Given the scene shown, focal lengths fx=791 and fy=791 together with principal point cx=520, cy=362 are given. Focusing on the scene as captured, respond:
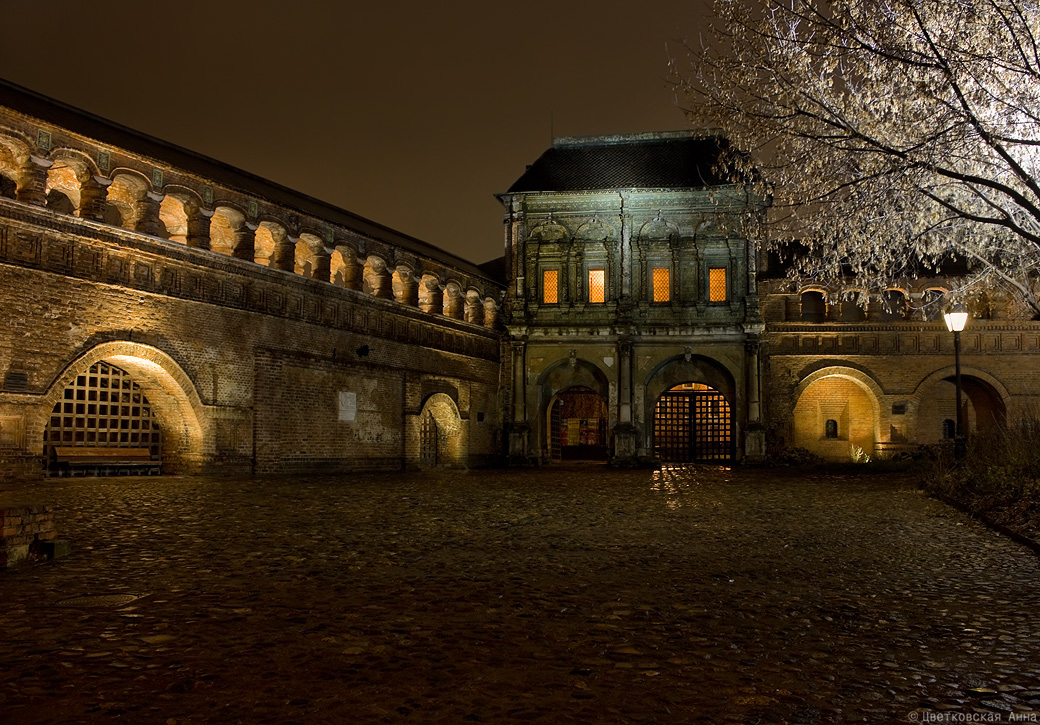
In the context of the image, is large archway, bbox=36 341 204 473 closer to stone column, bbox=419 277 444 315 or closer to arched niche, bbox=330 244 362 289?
arched niche, bbox=330 244 362 289

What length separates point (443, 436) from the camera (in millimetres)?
25625

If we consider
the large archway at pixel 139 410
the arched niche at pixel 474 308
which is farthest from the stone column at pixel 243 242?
the arched niche at pixel 474 308

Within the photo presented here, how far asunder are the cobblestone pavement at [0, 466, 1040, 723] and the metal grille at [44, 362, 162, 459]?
291 inches

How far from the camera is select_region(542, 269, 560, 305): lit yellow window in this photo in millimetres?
28938

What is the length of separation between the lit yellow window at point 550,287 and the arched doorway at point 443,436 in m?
6.14

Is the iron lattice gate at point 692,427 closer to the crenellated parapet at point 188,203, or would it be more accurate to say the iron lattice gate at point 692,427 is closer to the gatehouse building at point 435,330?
the gatehouse building at point 435,330

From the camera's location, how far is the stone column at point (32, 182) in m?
13.1

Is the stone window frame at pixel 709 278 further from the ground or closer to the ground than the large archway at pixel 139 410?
further from the ground

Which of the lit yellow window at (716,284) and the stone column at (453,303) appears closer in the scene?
the stone column at (453,303)

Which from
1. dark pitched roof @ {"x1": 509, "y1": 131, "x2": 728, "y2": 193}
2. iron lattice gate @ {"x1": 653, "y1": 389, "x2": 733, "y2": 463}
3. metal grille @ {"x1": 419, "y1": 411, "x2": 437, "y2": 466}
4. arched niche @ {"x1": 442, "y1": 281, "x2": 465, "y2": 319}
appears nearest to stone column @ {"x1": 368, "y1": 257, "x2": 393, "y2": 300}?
arched niche @ {"x1": 442, "y1": 281, "x2": 465, "y2": 319}

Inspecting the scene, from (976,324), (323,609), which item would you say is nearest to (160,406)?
(323,609)

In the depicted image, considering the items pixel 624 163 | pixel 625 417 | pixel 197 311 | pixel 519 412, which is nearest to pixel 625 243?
pixel 624 163

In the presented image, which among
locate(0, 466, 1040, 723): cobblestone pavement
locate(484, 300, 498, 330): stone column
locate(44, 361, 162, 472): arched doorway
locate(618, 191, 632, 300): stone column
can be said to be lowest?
locate(0, 466, 1040, 723): cobblestone pavement

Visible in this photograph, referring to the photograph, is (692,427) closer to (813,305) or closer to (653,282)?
(653,282)
